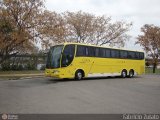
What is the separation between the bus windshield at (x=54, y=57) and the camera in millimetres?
24719

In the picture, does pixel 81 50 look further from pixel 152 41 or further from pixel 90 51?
pixel 152 41

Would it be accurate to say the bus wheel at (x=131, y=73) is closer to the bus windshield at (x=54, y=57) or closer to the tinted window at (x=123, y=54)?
the tinted window at (x=123, y=54)

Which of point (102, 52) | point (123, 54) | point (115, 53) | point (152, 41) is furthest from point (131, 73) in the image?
point (152, 41)

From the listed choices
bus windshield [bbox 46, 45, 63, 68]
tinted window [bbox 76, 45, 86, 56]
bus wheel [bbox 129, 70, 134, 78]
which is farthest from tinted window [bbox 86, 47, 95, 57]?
bus wheel [bbox 129, 70, 134, 78]

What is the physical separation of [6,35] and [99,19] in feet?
71.9

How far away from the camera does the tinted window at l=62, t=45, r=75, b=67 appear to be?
24709 mm

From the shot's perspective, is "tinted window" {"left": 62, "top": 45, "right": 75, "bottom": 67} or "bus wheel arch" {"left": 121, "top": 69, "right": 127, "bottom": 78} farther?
"bus wheel arch" {"left": 121, "top": 69, "right": 127, "bottom": 78}

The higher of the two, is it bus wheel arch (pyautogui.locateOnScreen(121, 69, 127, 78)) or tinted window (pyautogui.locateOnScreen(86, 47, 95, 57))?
tinted window (pyautogui.locateOnScreen(86, 47, 95, 57))

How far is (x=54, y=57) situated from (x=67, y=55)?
3.51 feet

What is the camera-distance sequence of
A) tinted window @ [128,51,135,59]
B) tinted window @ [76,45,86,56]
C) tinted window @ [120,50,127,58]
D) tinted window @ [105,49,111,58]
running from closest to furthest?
tinted window @ [76,45,86,56]
tinted window @ [105,49,111,58]
tinted window @ [120,50,127,58]
tinted window @ [128,51,135,59]

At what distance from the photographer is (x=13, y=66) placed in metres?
48.0

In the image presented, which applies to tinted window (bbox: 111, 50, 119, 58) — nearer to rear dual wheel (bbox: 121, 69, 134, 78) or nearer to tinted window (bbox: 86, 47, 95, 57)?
rear dual wheel (bbox: 121, 69, 134, 78)

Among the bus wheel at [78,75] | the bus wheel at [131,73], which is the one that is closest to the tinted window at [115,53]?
the bus wheel at [131,73]

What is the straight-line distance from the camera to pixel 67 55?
24.9m
